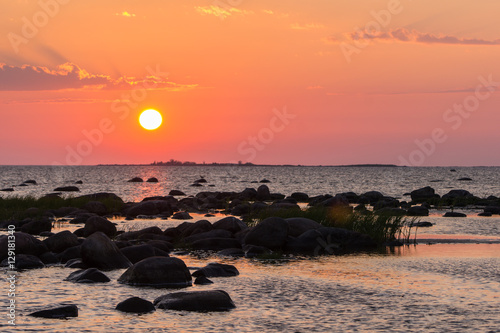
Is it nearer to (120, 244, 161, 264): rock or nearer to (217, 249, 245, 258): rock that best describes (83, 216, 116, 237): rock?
(217, 249, 245, 258): rock

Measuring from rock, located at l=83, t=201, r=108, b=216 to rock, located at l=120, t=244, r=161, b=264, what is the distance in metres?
23.6

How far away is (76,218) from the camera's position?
125 feet

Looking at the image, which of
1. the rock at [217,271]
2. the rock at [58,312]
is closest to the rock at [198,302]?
the rock at [58,312]

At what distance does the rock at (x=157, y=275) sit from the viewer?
1767 centimetres

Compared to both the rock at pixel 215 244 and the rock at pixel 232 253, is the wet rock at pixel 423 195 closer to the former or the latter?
the rock at pixel 215 244

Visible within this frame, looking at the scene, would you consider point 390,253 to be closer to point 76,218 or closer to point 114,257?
point 114,257

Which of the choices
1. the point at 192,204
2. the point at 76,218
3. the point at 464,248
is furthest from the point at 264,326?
the point at 192,204

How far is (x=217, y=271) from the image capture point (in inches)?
759

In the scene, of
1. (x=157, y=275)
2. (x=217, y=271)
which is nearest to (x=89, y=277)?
(x=157, y=275)

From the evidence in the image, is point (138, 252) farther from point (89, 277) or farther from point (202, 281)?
point (202, 281)

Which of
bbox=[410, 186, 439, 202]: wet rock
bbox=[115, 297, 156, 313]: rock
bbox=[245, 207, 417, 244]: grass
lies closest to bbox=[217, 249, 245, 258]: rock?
bbox=[245, 207, 417, 244]: grass

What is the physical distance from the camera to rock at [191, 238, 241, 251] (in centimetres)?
2638

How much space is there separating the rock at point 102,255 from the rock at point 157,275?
2.77 metres

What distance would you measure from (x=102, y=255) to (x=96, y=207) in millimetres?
25286
